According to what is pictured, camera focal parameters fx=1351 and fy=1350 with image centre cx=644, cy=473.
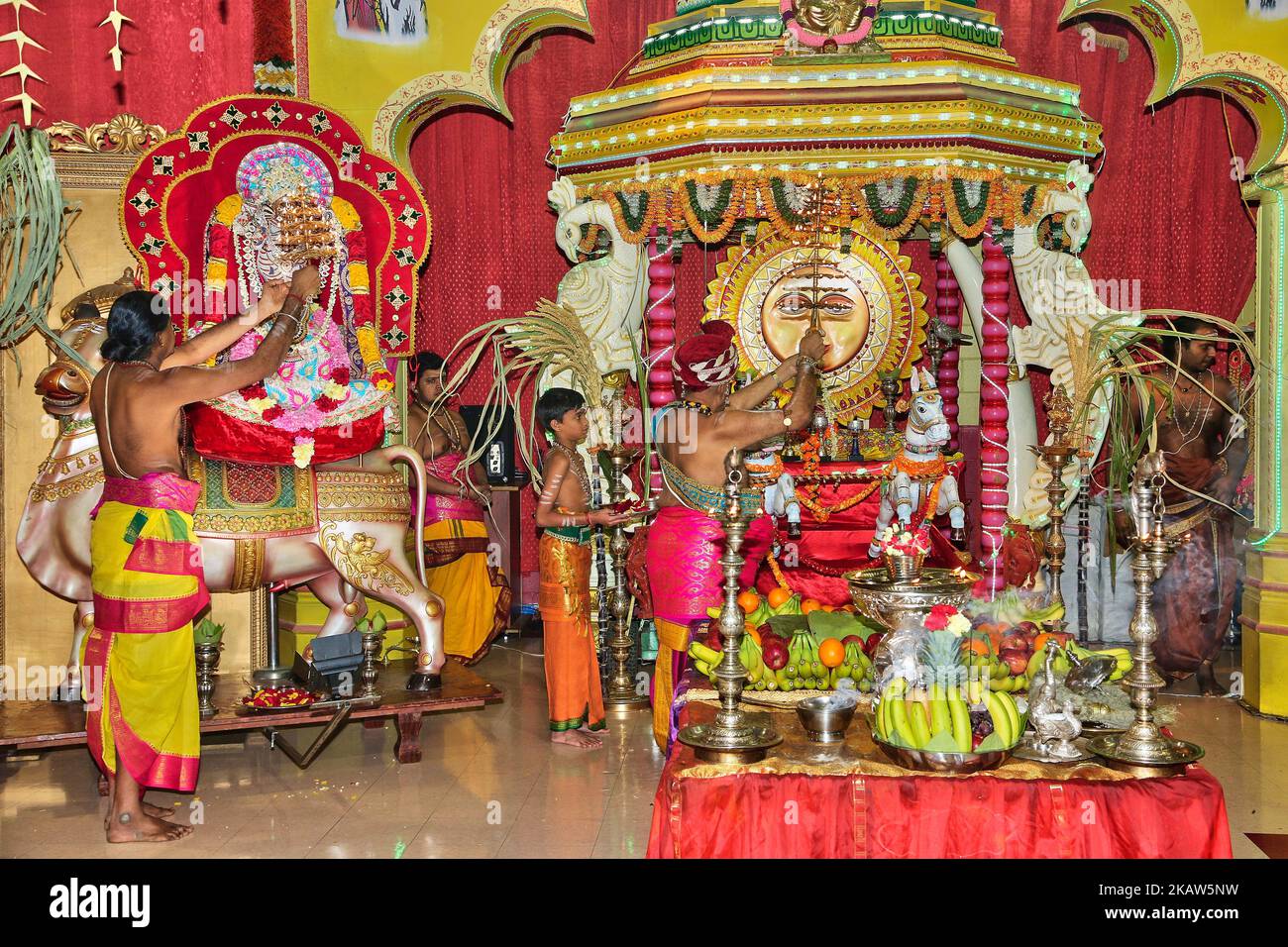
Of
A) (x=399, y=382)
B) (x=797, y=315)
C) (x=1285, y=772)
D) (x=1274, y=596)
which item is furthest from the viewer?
(x=797, y=315)

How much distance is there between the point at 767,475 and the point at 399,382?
96.3 inches

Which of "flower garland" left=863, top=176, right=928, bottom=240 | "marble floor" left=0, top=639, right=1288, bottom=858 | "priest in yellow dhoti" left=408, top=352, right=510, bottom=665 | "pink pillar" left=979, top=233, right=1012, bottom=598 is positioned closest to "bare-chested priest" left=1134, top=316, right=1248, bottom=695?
"marble floor" left=0, top=639, right=1288, bottom=858

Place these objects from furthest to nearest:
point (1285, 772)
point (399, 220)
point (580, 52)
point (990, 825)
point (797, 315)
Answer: point (580, 52) < point (797, 315) < point (399, 220) < point (1285, 772) < point (990, 825)

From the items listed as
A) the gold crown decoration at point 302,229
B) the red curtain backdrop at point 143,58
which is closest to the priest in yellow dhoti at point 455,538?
the gold crown decoration at point 302,229

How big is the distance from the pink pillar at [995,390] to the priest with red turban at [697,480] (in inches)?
102

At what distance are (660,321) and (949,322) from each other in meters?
2.64

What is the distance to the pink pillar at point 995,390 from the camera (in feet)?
28.3

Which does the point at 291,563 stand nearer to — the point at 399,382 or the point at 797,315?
the point at 399,382

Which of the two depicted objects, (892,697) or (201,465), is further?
(201,465)

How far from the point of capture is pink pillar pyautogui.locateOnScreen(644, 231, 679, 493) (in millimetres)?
8781

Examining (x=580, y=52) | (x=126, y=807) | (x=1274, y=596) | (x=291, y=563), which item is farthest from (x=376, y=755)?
(x=580, y=52)

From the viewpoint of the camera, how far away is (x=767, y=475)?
8516 millimetres

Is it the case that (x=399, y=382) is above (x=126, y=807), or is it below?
above

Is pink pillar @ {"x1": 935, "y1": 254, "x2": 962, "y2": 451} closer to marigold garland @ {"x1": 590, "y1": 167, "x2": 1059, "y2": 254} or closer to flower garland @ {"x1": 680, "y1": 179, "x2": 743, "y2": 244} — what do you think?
marigold garland @ {"x1": 590, "y1": 167, "x2": 1059, "y2": 254}
